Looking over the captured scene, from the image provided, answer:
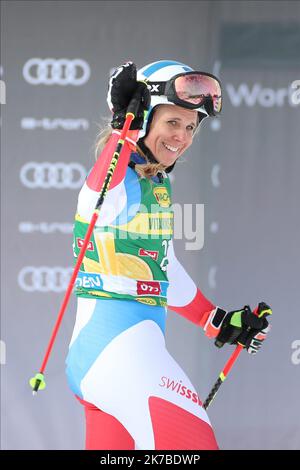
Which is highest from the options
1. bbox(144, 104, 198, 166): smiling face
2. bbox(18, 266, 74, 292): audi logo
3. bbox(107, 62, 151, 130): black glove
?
bbox(107, 62, 151, 130): black glove

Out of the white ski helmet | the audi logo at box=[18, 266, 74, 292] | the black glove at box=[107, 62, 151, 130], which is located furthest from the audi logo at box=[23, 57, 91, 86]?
the black glove at box=[107, 62, 151, 130]

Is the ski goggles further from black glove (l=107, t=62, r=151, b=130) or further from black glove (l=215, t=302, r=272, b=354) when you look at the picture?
black glove (l=215, t=302, r=272, b=354)

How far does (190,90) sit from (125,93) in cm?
19

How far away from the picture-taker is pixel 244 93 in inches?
153

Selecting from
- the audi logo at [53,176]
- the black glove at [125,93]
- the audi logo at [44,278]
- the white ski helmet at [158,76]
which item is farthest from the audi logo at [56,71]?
the black glove at [125,93]

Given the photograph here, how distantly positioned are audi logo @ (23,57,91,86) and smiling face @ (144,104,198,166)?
1356 mm

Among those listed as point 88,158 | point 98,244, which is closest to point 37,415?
point 88,158

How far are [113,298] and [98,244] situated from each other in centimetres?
15

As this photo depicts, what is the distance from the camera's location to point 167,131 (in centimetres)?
261

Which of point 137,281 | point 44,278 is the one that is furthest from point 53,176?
point 137,281

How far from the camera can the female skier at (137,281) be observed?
7.82 ft

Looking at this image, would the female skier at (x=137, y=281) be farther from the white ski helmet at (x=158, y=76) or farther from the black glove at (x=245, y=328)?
the black glove at (x=245, y=328)

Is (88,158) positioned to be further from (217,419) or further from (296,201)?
(217,419)

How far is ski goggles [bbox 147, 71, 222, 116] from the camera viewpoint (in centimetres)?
256
